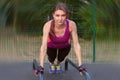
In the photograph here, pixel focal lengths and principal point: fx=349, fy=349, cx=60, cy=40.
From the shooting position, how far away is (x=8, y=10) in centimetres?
725

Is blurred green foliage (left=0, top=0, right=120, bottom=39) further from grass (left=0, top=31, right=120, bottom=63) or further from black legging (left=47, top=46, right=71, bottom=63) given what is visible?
black legging (left=47, top=46, right=71, bottom=63)

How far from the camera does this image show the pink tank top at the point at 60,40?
4465 mm

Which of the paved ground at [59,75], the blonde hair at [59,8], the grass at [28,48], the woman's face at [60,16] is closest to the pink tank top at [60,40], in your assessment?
the blonde hair at [59,8]

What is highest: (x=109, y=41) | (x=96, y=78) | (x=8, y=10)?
(x=8, y=10)

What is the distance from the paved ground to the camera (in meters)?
5.16

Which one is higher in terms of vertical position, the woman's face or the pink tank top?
the woman's face

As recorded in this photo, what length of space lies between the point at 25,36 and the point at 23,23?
28 centimetres

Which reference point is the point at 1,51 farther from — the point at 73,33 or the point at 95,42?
the point at 73,33

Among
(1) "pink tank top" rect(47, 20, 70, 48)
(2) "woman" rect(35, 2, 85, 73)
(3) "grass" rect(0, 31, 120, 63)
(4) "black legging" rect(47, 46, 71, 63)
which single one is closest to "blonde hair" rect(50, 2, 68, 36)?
(2) "woman" rect(35, 2, 85, 73)

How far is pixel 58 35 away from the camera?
453cm

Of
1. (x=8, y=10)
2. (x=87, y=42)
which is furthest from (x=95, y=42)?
Result: (x=8, y=10)

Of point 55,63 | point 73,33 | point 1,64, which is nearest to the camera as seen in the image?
A: point 73,33

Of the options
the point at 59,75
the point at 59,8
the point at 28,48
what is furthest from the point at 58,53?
the point at 28,48

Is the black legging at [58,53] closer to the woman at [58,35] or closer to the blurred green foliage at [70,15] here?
Result: the woman at [58,35]
